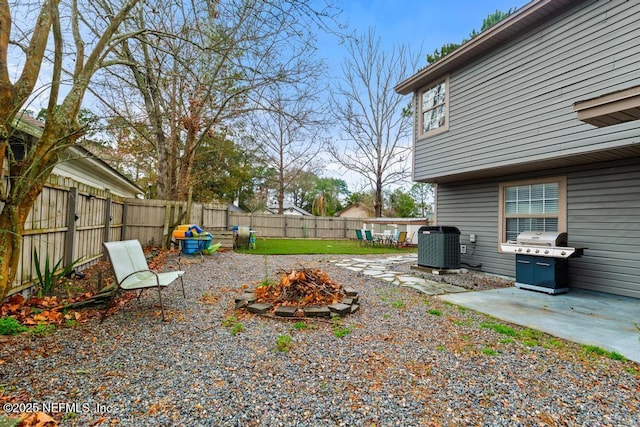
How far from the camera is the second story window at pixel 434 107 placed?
6.67m

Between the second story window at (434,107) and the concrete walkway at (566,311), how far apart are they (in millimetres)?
3641

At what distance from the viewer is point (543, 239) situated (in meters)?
4.97

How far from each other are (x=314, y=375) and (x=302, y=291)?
1.74 meters

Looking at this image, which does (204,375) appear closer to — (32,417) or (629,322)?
(32,417)

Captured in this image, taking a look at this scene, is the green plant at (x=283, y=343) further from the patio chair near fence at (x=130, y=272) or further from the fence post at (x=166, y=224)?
the fence post at (x=166, y=224)

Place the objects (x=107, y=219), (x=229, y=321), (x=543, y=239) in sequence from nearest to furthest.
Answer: (x=229, y=321) → (x=543, y=239) → (x=107, y=219)

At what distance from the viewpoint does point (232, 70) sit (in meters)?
8.96

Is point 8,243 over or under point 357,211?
under

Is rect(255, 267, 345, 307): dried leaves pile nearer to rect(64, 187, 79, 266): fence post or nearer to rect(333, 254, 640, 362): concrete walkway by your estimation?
rect(333, 254, 640, 362): concrete walkway

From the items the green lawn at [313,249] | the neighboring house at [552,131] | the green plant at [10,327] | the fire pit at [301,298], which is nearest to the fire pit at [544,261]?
the neighboring house at [552,131]

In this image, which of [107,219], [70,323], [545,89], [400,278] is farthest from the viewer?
[107,219]

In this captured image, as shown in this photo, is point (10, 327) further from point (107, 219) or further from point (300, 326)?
point (107, 219)

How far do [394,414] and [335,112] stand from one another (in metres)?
16.1

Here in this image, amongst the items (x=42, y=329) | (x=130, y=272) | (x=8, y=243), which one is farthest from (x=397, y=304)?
(x=8, y=243)
